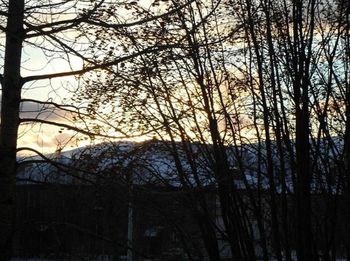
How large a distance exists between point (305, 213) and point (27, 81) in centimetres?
495

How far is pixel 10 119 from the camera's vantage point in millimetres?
6105

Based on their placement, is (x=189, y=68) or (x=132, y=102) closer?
(x=132, y=102)

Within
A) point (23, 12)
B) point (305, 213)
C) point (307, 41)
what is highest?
point (307, 41)

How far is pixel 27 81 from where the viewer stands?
6305mm

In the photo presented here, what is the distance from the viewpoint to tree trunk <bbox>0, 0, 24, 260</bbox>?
19.8 ft

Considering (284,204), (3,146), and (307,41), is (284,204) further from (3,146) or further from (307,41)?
(3,146)

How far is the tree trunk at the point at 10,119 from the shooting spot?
6.02 m

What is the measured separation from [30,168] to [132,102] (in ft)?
7.87

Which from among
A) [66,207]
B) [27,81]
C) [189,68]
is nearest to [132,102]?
[189,68]

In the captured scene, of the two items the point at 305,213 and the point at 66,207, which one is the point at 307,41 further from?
the point at 66,207

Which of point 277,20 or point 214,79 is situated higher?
point 277,20

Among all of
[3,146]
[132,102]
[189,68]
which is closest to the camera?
[3,146]

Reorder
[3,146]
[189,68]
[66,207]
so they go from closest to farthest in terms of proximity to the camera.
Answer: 1. [3,146]
2. [189,68]
3. [66,207]

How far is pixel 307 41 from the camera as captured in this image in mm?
9547
